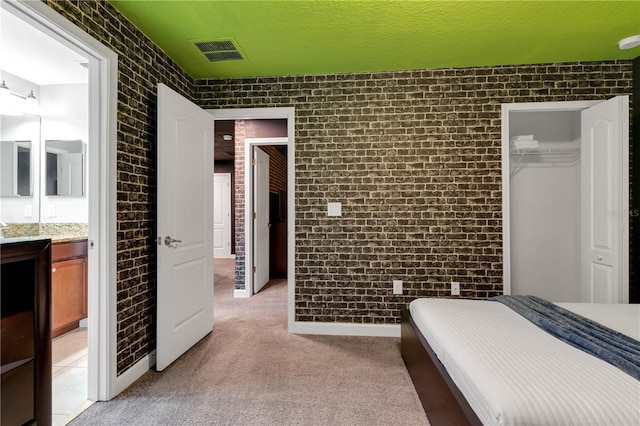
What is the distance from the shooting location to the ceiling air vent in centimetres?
259

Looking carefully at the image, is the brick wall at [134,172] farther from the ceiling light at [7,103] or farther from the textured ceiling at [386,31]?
the ceiling light at [7,103]

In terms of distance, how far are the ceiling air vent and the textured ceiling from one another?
6cm

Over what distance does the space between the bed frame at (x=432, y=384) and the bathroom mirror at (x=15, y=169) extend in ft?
12.8

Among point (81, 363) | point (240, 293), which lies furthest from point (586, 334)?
point (240, 293)

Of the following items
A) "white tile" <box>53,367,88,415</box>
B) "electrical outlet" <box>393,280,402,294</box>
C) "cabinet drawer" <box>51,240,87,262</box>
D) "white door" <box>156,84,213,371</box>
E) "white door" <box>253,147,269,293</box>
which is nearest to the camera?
"white tile" <box>53,367,88,415</box>

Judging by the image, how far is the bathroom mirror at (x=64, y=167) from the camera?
3379 mm

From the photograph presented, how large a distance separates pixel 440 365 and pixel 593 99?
116 inches

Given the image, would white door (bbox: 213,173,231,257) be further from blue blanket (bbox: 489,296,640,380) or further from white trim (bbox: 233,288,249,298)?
blue blanket (bbox: 489,296,640,380)

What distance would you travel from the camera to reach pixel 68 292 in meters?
3.20

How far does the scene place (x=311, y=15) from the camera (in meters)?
2.21

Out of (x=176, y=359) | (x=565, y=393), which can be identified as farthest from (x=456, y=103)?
(x=176, y=359)

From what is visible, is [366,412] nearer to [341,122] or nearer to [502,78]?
[341,122]

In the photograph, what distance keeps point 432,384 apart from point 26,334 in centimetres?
206

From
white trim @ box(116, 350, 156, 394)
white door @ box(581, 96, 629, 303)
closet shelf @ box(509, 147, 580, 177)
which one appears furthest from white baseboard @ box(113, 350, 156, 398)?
closet shelf @ box(509, 147, 580, 177)
